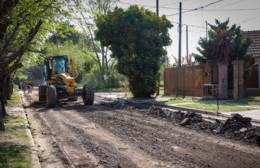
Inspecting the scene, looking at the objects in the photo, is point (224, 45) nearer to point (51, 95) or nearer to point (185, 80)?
point (185, 80)

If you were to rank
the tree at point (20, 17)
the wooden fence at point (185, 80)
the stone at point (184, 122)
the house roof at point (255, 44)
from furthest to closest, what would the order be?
1. the house roof at point (255, 44)
2. the wooden fence at point (185, 80)
3. the stone at point (184, 122)
4. the tree at point (20, 17)

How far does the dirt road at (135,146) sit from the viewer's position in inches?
366

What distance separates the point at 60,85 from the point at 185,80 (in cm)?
1094

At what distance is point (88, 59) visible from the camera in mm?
76125

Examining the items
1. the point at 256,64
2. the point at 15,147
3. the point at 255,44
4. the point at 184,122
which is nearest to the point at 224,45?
the point at 256,64

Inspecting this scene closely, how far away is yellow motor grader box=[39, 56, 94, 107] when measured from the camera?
24844mm

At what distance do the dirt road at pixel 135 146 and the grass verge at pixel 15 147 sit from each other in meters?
0.43

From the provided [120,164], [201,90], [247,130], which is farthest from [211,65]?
[120,164]

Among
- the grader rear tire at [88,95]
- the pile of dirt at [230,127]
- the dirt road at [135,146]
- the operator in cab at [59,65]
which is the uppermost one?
the operator in cab at [59,65]

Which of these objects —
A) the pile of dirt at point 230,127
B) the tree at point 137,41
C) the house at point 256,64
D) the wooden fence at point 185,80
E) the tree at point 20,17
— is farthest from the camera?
the house at point 256,64

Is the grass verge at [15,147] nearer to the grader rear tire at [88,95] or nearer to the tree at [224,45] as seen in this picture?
the grader rear tire at [88,95]

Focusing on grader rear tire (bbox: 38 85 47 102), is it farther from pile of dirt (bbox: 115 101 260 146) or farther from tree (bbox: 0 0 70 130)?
tree (bbox: 0 0 70 130)

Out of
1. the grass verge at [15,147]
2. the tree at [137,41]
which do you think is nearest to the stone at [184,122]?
the grass verge at [15,147]

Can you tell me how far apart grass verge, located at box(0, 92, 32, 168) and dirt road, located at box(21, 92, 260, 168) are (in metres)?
0.43
